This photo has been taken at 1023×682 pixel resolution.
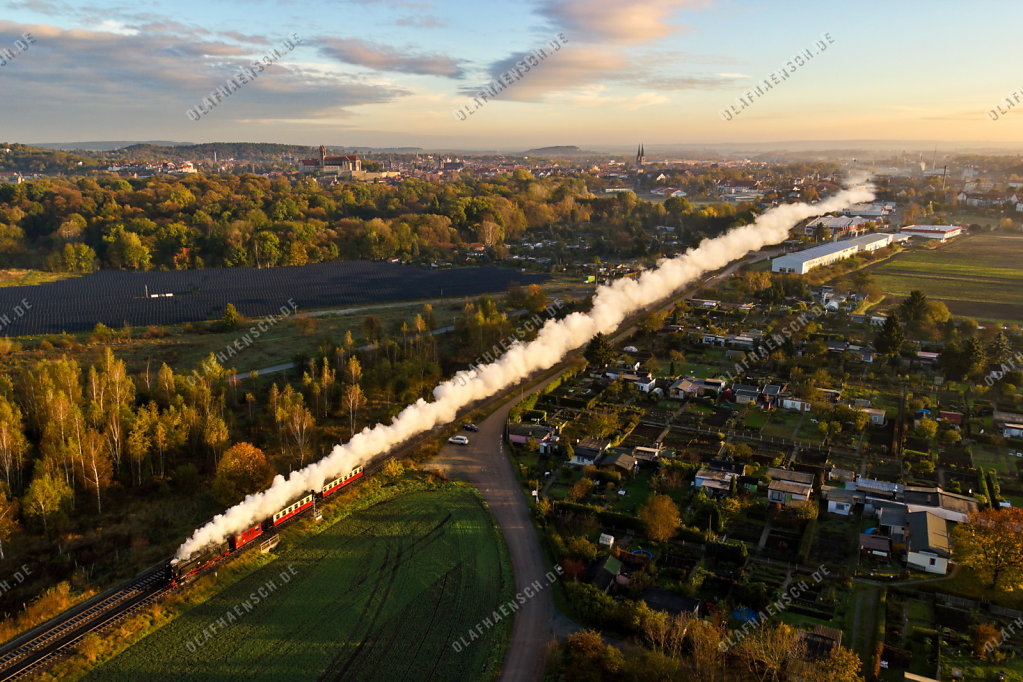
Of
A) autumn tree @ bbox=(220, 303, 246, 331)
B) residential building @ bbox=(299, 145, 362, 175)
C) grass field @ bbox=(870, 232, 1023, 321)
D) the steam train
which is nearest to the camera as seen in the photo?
the steam train

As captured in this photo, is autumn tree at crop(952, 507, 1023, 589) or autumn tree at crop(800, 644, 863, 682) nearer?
autumn tree at crop(800, 644, 863, 682)

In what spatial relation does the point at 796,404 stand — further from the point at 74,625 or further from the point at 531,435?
the point at 74,625

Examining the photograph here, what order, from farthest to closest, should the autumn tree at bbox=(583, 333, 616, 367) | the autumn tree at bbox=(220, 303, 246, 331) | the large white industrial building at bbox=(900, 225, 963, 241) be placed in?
the large white industrial building at bbox=(900, 225, 963, 241), the autumn tree at bbox=(220, 303, 246, 331), the autumn tree at bbox=(583, 333, 616, 367)

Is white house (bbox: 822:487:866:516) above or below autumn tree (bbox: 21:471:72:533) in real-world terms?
below

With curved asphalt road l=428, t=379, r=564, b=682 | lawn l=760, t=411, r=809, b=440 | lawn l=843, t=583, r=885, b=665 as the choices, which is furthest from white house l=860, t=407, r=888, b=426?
curved asphalt road l=428, t=379, r=564, b=682

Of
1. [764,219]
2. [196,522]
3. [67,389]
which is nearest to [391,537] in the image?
[196,522]

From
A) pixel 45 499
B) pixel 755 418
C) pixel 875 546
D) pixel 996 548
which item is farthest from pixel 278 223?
pixel 996 548

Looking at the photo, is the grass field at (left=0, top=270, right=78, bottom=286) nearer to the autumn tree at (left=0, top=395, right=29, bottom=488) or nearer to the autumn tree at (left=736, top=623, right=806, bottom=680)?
the autumn tree at (left=0, top=395, right=29, bottom=488)
